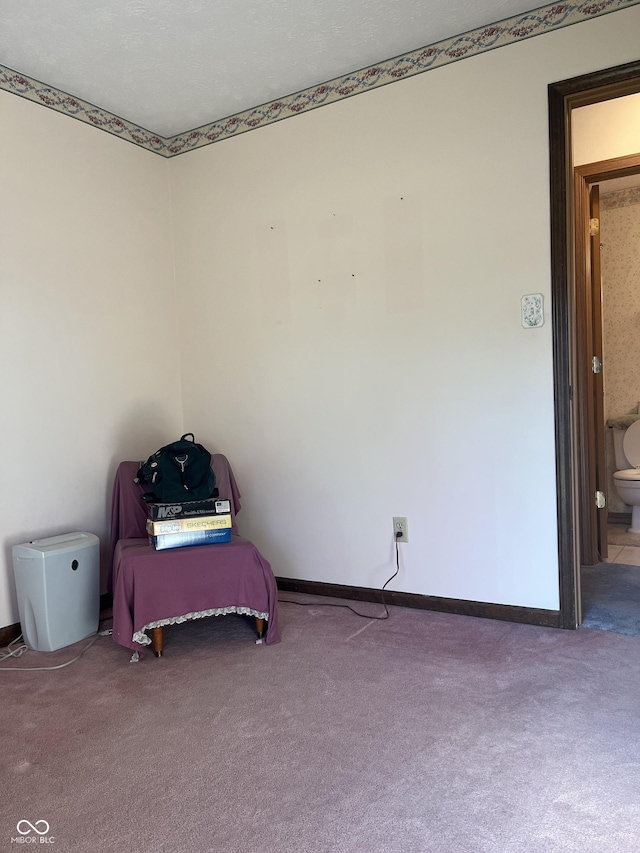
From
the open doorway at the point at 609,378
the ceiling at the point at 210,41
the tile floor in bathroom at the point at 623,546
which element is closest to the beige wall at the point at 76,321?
the ceiling at the point at 210,41

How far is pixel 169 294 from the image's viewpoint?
375 centimetres

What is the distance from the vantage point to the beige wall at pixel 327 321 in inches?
109

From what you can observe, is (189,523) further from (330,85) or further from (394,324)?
(330,85)

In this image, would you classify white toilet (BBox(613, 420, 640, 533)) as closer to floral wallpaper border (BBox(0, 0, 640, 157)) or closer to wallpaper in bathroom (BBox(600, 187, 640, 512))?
wallpaper in bathroom (BBox(600, 187, 640, 512))

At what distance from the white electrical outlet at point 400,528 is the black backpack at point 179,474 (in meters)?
0.88

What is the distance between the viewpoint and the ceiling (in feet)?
8.24

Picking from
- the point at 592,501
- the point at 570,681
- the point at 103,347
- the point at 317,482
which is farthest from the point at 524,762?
the point at 103,347

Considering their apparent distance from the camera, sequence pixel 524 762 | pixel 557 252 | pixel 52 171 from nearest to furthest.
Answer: pixel 524 762 < pixel 557 252 < pixel 52 171

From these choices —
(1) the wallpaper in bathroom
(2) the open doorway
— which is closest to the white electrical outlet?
(2) the open doorway

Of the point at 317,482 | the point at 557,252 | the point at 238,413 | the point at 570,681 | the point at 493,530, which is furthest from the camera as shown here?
the point at 238,413

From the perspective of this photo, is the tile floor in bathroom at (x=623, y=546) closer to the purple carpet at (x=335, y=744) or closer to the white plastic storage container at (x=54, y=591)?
the purple carpet at (x=335, y=744)

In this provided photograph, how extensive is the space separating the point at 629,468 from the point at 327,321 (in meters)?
2.92

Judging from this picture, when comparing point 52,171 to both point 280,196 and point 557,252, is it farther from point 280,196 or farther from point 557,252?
point 557,252

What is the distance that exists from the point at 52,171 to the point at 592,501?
3.30m
